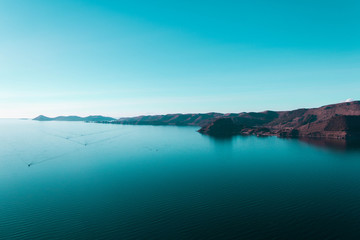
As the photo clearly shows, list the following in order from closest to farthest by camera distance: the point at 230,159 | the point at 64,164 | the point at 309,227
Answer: the point at 309,227 → the point at 64,164 → the point at 230,159

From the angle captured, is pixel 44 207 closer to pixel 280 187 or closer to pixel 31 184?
pixel 31 184

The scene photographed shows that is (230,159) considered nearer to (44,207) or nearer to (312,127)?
(44,207)

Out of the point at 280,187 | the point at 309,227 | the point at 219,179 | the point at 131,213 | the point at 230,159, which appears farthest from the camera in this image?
the point at 230,159

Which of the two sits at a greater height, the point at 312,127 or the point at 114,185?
the point at 312,127

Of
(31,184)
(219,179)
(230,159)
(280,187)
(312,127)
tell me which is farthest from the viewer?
(312,127)

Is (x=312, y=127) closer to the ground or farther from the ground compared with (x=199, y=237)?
farther from the ground

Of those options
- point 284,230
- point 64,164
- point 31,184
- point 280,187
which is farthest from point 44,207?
point 280,187

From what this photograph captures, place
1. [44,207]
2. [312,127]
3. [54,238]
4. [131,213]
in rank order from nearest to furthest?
[54,238]
[131,213]
[44,207]
[312,127]

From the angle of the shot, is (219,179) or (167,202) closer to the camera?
(167,202)

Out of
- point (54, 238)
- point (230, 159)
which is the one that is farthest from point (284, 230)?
point (230, 159)
